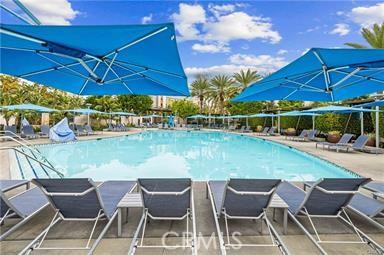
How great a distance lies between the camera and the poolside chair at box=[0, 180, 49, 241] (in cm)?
298

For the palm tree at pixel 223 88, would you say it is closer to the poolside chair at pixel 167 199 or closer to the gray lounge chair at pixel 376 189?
the gray lounge chair at pixel 376 189

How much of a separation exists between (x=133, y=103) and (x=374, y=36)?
31.5m

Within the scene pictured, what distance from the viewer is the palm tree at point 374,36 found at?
1697cm

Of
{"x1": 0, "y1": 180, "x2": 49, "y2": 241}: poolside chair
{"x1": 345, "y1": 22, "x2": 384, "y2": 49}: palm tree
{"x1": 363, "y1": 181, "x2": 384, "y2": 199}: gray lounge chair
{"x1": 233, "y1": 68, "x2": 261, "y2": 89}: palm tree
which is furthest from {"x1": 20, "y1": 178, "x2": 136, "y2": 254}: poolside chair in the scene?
{"x1": 233, "y1": 68, "x2": 261, "y2": 89}: palm tree

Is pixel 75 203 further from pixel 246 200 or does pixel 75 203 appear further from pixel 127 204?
pixel 246 200

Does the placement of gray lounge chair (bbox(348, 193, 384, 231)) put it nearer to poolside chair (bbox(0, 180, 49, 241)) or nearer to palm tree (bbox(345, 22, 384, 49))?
poolside chair (bbox(0, 180, 49, 241))

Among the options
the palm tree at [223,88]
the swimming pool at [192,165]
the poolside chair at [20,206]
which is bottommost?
the swimming pool at [192,165]

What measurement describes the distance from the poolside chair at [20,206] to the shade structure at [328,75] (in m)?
4.02

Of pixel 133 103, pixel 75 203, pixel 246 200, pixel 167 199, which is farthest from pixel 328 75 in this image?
pixel 133 103

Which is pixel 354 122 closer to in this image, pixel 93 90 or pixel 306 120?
pixel 306 120

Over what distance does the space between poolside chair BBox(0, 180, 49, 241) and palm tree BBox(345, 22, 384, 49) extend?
824 inches

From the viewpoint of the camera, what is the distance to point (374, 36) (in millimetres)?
17547

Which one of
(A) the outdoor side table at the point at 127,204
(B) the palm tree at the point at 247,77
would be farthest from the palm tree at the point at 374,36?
(A) the outdoor side table at the point at 127,204

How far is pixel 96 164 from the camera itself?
1009 centimetres
